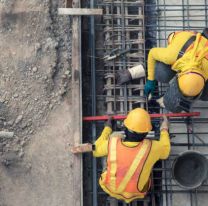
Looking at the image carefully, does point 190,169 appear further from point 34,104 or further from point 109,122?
point 34,104

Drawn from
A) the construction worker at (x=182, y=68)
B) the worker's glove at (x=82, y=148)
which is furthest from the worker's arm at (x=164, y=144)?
the worker's glove at (x=82, y=148)

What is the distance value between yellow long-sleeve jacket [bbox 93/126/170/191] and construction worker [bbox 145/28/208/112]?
0.43 m

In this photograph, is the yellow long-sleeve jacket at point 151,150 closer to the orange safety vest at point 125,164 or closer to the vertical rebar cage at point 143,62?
the orange safety vest at point 125,164

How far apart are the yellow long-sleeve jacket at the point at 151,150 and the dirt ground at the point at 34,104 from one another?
692mm

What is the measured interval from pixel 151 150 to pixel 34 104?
1.72 metres

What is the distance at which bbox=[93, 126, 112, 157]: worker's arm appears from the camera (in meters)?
5.53

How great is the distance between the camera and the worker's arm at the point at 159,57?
5445 mm

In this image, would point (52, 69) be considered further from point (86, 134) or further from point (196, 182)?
point (196, 182)

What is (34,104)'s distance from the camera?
6285mm

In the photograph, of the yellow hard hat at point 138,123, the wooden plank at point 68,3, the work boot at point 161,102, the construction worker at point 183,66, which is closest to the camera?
the yellow hard hat at point 138,123

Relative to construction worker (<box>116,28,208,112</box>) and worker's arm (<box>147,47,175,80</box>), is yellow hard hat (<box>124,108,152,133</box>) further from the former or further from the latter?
worker's arm (<box>147,47,175,80</box>)

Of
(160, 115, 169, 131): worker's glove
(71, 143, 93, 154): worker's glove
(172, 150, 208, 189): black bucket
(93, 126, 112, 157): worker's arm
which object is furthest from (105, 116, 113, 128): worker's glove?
(172, 150, 208, 189): black bucket

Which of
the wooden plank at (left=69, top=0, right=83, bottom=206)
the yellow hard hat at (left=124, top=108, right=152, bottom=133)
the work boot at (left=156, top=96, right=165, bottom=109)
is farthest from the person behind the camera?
the work boot at (left=156, top=96, right=165, bottom=109)

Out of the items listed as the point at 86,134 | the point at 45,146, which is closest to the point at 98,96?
the point at 86,134
